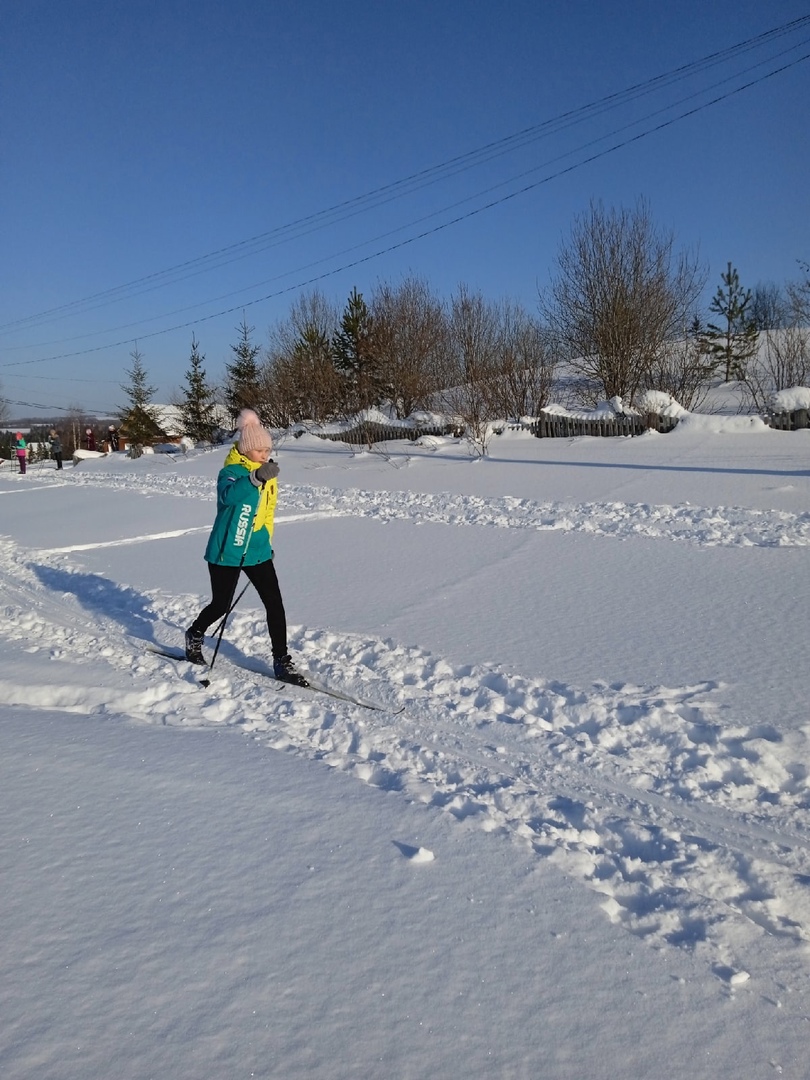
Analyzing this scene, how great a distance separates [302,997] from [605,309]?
997 inches

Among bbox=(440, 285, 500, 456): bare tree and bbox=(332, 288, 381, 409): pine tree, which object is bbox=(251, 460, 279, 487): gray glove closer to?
bbox=(440, 285, 500, 456): bare tree

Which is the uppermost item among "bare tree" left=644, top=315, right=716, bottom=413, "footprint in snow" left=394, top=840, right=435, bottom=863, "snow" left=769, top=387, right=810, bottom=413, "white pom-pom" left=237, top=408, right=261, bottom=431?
"bare tree" left=644, top=315, right=716, bottom=413

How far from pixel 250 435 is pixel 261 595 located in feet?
3.57

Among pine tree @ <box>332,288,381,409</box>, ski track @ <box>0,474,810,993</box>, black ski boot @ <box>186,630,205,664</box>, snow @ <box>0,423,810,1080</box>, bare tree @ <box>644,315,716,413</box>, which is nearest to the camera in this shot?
snow @ <box>0,423,810,1080</box>

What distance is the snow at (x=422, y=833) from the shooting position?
1980mm

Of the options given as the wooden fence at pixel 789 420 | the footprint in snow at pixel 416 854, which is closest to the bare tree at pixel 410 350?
the wooden fence at pixel 789 420

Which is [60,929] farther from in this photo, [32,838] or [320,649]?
[320,649]

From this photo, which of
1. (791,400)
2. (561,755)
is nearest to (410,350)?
(791,400)

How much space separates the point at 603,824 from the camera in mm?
2992

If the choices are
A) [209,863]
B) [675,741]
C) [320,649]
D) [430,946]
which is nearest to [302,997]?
[430,946]

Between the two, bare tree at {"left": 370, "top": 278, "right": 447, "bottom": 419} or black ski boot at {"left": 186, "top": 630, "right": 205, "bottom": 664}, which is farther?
bare tree at {"left": 370, "top": 278, "right": 447, "bottom": 419}

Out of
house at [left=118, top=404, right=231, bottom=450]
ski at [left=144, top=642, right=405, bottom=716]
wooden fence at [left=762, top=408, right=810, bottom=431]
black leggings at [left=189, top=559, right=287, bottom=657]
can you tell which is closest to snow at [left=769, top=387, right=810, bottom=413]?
wooden fence at [left=762, top=408, right=810, bottom=431]

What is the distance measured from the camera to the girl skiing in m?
4.78

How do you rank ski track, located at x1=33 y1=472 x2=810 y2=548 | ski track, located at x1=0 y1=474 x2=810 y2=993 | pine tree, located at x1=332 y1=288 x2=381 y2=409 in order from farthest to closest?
pine tree, located at x1=332 y1=288 x2=381 y2=409, ski track, located at x1=33 y1=472 x2=810 y2=548, ski track, located at x1=0 y1=474 x2=810 y2=993
